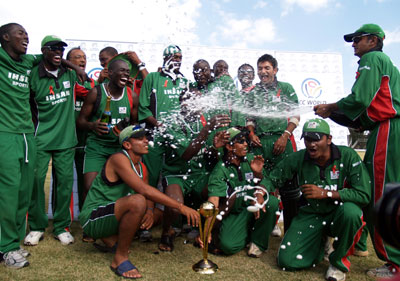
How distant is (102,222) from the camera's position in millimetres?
4020

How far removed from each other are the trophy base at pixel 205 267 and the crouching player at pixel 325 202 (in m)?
0.78

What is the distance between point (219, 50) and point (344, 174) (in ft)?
14.0

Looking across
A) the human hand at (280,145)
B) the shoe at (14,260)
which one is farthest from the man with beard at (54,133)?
the human hand at (280,145)

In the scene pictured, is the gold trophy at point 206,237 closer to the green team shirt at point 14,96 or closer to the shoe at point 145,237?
the shoe at point 145,237

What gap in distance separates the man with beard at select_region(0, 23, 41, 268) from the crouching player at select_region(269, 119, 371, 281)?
311cm

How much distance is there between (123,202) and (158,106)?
67.5 inches

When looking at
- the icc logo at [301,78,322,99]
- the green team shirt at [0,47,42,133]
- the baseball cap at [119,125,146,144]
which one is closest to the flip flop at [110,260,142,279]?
the baseball cap at [119,125,146,144]

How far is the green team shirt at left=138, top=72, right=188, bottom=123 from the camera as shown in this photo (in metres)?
5.18

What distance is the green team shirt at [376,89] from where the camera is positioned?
13.0 ft

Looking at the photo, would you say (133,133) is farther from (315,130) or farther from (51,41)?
(315,130)

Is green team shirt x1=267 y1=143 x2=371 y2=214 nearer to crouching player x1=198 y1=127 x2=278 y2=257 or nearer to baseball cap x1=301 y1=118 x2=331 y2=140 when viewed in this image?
baseball cap x1=301 y1=118 x2=331 y2=140

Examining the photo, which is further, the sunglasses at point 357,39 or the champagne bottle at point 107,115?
the champagne bottle at point 107,115

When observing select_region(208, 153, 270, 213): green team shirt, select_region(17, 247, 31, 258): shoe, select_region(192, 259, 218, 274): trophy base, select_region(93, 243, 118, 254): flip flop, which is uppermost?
select_region(208, 153, 270, 213): green team shirt

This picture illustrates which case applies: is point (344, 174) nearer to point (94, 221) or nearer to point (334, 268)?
point (334, 268)
